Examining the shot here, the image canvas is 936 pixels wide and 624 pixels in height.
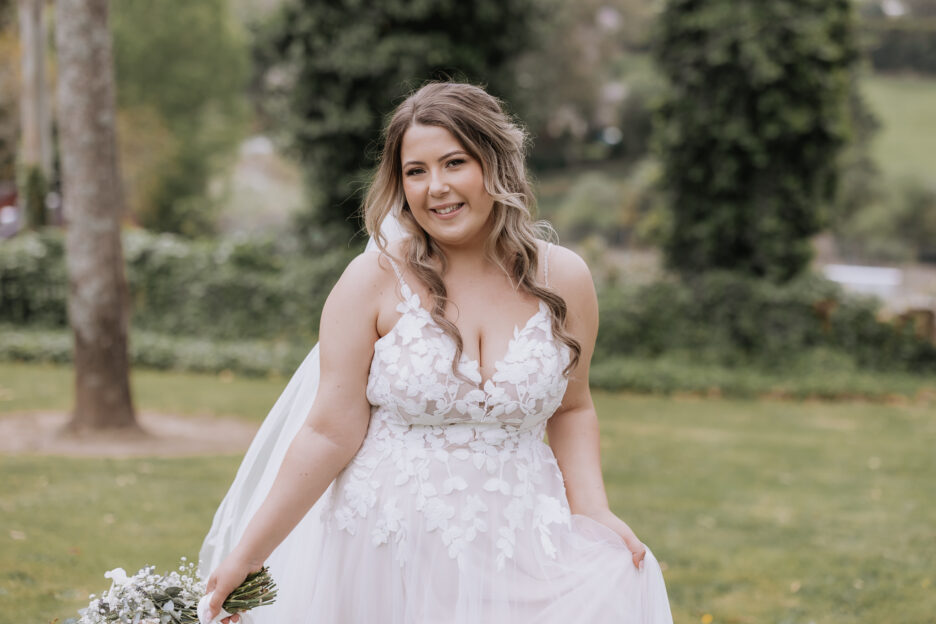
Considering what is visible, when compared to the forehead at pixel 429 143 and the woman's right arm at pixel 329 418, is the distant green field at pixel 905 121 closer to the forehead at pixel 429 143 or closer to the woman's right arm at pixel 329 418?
the forehead at pixel 429 143

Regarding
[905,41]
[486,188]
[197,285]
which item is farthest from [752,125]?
[905,41]

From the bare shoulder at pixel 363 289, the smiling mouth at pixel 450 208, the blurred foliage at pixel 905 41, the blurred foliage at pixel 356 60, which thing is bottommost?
the bare shoulder at pixel 363 289

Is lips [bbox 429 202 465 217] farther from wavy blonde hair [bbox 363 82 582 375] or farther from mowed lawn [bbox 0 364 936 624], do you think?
mowed lawn [bbox 0 364 936 624]

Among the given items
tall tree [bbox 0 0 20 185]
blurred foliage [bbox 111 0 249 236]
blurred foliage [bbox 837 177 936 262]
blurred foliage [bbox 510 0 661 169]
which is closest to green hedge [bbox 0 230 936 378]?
tall tree [bbox 0 0 20 185]

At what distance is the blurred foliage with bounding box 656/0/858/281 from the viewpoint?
1248 centimetres

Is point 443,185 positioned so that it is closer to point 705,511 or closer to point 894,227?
point 705,511

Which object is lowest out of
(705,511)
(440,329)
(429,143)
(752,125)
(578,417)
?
(705,511)

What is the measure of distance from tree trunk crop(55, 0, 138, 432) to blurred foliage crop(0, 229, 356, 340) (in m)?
5.01

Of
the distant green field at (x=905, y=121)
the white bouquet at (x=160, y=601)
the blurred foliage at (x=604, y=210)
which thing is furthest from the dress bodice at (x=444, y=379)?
the distant green field at (x=905, y=121)

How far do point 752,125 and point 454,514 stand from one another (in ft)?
38.1

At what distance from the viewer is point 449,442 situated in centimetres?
258

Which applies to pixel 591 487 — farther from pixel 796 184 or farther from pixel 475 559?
pixel 796 184

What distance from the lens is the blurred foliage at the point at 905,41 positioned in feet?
Result: 151

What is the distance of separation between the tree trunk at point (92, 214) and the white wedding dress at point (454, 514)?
6152 mm
